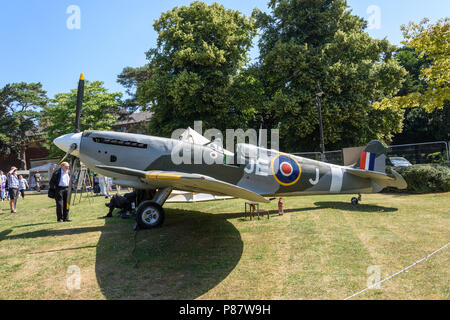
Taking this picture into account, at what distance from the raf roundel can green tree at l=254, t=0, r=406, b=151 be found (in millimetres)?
11958

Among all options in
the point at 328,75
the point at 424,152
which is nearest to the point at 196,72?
the point at 328,75

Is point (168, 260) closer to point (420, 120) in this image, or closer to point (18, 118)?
point (420, 120)

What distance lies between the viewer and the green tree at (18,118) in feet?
143

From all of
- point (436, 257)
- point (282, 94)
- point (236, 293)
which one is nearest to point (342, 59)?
point (282, 94)

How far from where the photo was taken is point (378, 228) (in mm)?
6262

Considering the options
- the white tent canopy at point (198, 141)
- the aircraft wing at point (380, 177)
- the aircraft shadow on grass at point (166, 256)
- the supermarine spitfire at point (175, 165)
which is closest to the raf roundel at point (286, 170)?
the supermarine spitfire at point (175, 165)

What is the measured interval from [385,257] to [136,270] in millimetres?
4072

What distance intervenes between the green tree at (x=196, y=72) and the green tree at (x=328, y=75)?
9.16 ft

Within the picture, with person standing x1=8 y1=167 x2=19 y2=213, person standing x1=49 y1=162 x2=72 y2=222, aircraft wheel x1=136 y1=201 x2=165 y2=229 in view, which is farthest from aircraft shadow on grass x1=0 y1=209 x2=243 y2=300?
person standing x1=8 y1=167 x2=19 y2=213

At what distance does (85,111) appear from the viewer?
31.2m

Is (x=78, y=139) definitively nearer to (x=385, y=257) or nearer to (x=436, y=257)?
(x=385, y=257)

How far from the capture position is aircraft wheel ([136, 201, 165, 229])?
6613 millimetres

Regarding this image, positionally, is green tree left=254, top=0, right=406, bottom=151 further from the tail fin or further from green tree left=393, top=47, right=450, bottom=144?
green tree left=393, top=47, right=450, bottom=144
